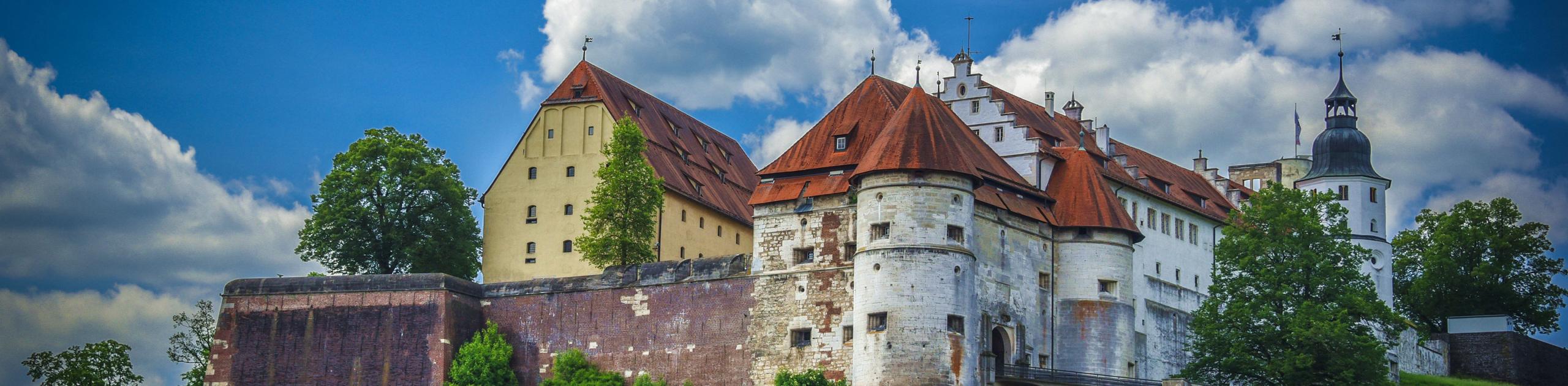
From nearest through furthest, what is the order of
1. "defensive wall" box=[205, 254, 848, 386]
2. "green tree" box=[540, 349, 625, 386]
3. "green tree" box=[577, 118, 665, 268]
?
"defensive wall" box=[205, 254, 848, 386] → "green tree" box=[540, 349, 625, 386] → "green tree" box=[577, 118, 665, 268]

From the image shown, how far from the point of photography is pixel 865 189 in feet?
185

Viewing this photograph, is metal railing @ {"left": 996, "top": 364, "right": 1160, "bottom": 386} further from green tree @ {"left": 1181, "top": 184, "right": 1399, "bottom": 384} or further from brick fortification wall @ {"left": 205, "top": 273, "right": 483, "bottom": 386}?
brick fortification wall @ {"left": 205, "top": 273, "right": 483, "bottom": 386}

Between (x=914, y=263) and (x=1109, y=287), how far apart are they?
1052 cm

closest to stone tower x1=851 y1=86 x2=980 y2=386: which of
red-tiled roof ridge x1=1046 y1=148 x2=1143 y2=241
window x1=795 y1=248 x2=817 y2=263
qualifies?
window x1=795 y1=248 x2=817 y2=263

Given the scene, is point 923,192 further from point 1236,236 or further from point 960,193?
point 1236,236

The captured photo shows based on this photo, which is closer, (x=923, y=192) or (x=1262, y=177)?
(x=923, y=192)

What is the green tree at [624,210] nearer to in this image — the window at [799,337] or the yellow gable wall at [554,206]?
the yellow gable wall at [554,206]

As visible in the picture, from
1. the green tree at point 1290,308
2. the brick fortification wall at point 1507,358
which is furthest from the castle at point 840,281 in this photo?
the brick fortification wall at point 1507,358

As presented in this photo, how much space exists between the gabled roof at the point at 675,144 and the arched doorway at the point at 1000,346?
1426 centimetres

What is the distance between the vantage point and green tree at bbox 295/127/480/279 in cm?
6656

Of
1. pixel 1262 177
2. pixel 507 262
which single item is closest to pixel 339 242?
pixel 507 262

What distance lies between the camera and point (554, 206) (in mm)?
67188

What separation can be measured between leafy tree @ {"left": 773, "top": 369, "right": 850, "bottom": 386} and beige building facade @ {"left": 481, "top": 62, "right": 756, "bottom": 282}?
36.1 ft

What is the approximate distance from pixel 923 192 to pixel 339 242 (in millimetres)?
23216
